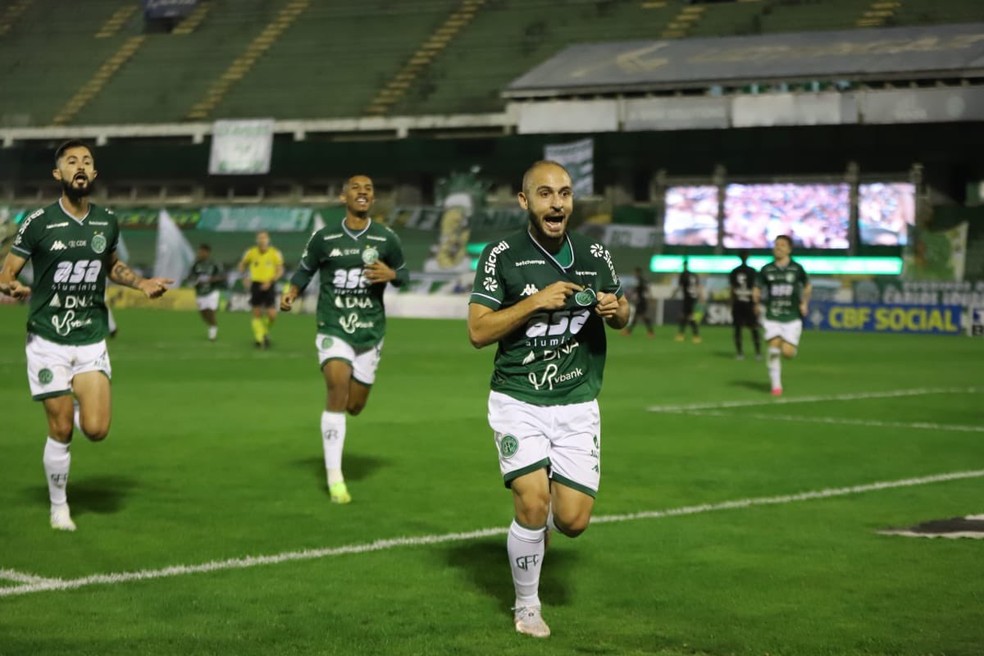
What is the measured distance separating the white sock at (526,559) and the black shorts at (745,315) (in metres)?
24.2

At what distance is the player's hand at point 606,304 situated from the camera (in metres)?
7.21

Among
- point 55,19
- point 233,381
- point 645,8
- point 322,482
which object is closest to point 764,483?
point 322,482

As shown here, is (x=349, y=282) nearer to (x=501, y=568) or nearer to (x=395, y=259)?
(x=395, y=259)

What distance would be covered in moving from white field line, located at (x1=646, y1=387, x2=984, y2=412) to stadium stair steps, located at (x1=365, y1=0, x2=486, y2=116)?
139ft

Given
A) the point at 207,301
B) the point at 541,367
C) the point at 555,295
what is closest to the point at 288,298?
the point at 541,367

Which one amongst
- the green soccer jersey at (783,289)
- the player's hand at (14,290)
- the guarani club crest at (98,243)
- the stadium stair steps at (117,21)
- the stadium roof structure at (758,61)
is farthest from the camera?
the stadium stair steps at (117,21)

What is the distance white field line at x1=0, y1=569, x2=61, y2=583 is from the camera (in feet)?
28.6

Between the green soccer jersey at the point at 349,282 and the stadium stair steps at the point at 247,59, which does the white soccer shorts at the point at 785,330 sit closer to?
the green soccer jersey at the point at 349,282

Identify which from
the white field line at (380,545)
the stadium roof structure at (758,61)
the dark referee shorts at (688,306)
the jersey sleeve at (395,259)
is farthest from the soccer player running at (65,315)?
the stadium roof structure at (758,61)

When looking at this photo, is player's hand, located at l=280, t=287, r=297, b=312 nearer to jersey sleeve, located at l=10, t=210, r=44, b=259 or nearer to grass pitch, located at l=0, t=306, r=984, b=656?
grass pitch, located at l=0, t=306, r=984, b=656

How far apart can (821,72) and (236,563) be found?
46.0m

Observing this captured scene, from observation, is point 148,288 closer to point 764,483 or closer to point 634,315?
point 764,483

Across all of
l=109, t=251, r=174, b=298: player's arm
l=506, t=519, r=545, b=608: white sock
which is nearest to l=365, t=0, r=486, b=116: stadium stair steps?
l=109, t=251, r=174, b=298: player's arm

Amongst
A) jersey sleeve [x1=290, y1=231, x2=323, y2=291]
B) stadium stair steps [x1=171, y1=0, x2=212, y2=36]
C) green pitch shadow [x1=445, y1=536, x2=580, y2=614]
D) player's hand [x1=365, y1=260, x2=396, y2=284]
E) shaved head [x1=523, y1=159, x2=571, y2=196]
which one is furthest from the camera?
stadium stair steps [x1=171, y1=0, x2=212, y2=36]
